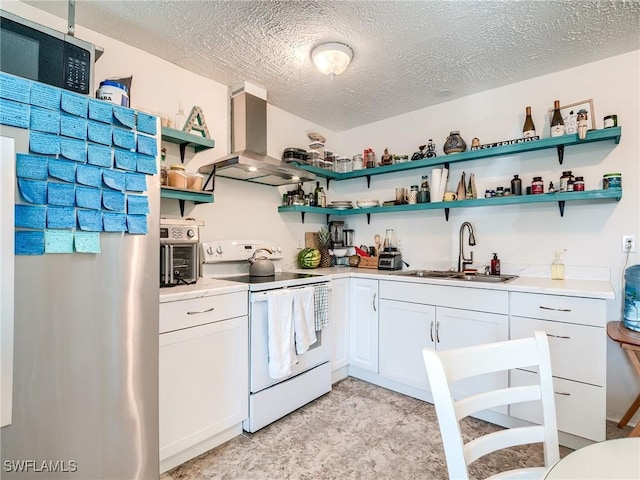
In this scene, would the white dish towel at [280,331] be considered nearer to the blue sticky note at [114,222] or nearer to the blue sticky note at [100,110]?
the blue sticky note at [114,222]

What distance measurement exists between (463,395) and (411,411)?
387mm

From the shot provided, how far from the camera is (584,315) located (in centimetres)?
188

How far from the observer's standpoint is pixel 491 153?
8.54 feet

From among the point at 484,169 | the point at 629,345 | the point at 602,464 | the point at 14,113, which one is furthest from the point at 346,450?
the point at 484,169

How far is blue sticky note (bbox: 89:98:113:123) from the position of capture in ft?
4.17

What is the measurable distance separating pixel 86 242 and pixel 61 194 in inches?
7.5

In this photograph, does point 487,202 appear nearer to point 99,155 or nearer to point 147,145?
point 147,145

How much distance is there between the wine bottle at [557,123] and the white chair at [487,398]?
6.53 feet

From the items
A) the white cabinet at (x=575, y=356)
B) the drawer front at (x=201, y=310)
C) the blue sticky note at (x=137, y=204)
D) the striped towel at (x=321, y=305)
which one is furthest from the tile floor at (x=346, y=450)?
the blue sticky note at (x=137, y=204)

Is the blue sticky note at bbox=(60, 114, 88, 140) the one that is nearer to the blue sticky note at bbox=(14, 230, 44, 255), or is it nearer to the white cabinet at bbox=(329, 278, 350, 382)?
the blue sticky note at bbox=(14, 230, 44, 255)

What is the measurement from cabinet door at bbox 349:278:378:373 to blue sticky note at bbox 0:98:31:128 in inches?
92.2

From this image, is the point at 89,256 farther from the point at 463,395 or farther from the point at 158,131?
the point at 463,395

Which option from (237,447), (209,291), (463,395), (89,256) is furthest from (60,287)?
(463,395)

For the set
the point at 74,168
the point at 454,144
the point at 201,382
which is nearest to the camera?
the point at 74,168
